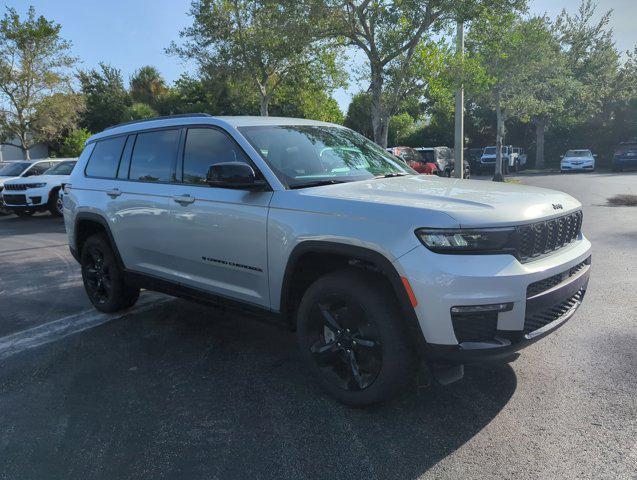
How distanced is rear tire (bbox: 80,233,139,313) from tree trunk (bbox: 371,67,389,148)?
7415 mm

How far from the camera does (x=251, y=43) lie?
15.1m

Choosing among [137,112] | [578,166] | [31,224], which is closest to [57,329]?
[31,224]

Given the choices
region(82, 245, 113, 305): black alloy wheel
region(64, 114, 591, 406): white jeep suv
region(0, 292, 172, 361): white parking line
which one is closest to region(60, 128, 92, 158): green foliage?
region(82, 245, 113, 305): black alloy wheel

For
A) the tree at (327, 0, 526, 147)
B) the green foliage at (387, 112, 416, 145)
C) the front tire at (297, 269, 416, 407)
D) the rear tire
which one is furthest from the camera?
the green foliage at (387, 112, 416, 145)

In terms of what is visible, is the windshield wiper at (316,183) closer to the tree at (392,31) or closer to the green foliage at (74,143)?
the tree at (392,31)

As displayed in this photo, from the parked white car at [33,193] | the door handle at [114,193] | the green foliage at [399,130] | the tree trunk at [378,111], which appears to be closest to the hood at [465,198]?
the door handle at [114,193]

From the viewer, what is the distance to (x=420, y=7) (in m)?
10.2

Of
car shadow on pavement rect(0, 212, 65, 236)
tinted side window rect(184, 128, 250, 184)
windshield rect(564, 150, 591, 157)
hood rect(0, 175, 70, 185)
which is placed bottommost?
car shadow on pavement rect(0, 212, 65, 236)

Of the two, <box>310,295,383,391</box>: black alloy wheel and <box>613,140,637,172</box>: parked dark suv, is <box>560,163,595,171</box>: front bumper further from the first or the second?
<box>310,295,383,391</box>: black alloy wheel

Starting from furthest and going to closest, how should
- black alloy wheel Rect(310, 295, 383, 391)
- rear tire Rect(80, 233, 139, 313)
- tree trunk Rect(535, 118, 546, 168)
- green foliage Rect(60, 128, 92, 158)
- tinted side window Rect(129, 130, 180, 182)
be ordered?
tree trunk Rect(535, 118, 546, 168)
green foliage Rect(60, 128, 92, 158)
rear tire Rect(80, 233, 139, 313)
tinted side window Rect(129, 130, 180, 182)
black alloy wheel Rect(310, 295, 383, 391)

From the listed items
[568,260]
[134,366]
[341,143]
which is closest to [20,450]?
[134,366]

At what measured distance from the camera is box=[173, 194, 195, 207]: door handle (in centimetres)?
427

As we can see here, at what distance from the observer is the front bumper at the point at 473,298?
9.32 feet

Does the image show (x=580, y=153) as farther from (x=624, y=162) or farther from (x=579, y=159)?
(x=624, y=162)
